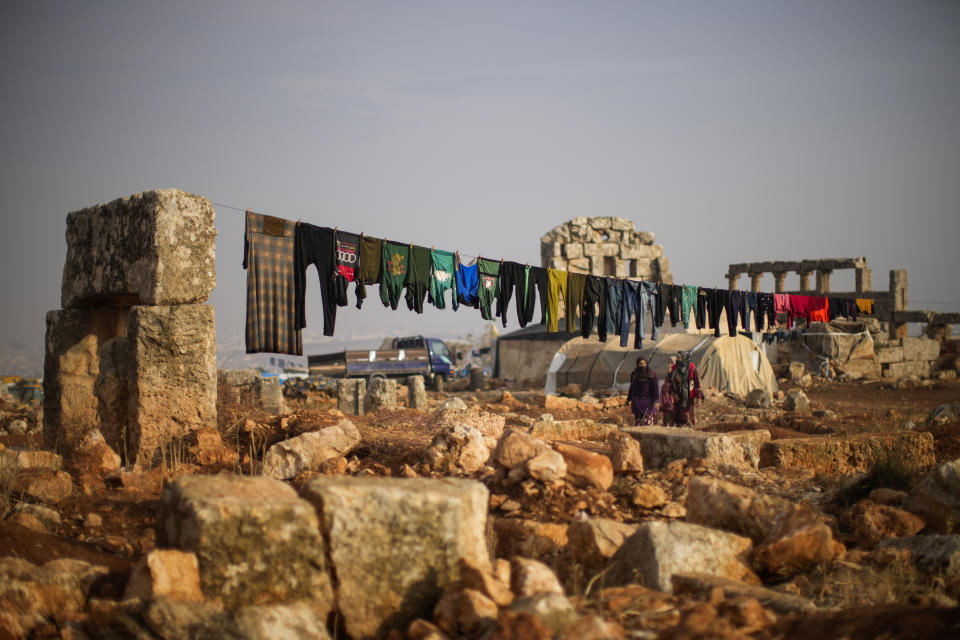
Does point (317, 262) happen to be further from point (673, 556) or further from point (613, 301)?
point (613, 301)

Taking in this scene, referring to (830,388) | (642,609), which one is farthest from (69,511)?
(830,388)

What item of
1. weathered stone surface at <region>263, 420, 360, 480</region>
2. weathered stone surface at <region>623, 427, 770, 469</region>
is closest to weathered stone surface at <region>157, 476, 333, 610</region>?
weathered stone surface at <region>263, 420, 360, 480</region>

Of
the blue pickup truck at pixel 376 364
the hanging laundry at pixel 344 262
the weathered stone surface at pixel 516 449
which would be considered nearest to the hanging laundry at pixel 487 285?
the hanging laundry at pixel 344 262

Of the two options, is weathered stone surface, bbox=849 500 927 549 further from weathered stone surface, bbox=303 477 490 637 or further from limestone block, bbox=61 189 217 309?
limestone block, bbox=61 189 217 309

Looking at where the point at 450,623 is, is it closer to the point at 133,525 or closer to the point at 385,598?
the point at 385,598

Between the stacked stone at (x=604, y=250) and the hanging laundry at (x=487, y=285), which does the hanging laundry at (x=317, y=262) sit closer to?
the hanging laundry at (x=487, y=285)

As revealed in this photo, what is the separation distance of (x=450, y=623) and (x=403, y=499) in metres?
0.56

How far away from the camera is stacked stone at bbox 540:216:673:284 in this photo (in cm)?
2283

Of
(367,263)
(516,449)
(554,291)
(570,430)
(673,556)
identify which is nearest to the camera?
(673,556)

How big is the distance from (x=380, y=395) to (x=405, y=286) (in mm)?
4000

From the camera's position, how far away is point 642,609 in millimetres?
3123

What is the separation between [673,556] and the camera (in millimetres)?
3633

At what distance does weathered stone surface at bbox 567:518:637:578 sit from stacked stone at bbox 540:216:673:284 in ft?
60.8

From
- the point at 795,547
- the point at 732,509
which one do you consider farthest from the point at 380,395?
the point at 795,547
